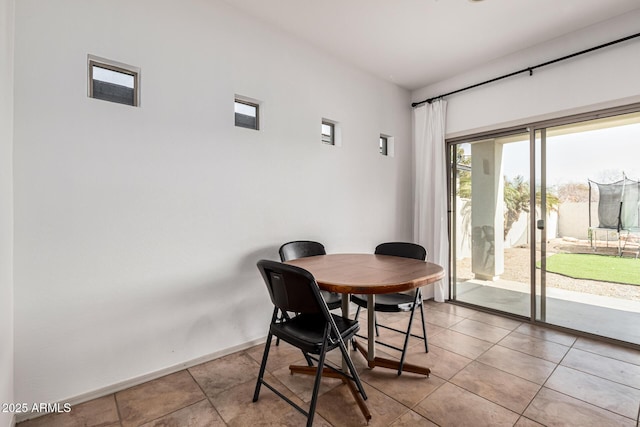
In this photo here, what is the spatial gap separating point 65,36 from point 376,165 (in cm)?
305

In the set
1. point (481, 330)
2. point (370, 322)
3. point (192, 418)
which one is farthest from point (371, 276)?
point (481, 330)

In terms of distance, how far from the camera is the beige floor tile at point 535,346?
2492 millimetres

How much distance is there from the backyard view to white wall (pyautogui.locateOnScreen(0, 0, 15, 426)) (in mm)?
4151

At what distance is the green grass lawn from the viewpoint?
275 centimetres

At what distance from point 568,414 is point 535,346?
1.02 meters

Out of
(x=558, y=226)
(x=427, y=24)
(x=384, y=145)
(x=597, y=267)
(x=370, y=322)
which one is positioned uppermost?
(x=427, y=24)

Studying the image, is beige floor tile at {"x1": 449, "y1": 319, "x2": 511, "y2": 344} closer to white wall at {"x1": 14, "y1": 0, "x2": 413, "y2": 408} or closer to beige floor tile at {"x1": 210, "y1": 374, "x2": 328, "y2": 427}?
white wall at {"x1": 14, "y1": 0, "x2": 413, "y2": 408}

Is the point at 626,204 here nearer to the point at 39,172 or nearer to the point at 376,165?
the point at 376,165

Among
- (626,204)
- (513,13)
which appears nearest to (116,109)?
(513,13)

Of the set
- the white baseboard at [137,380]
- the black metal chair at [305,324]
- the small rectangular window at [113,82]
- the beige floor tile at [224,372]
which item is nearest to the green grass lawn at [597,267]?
the black metal chair at [305,324]

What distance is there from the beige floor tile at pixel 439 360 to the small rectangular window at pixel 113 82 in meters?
2.88

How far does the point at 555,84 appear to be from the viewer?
9.77ft

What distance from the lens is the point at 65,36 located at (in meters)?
1.84

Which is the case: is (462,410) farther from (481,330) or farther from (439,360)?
(481,330)
